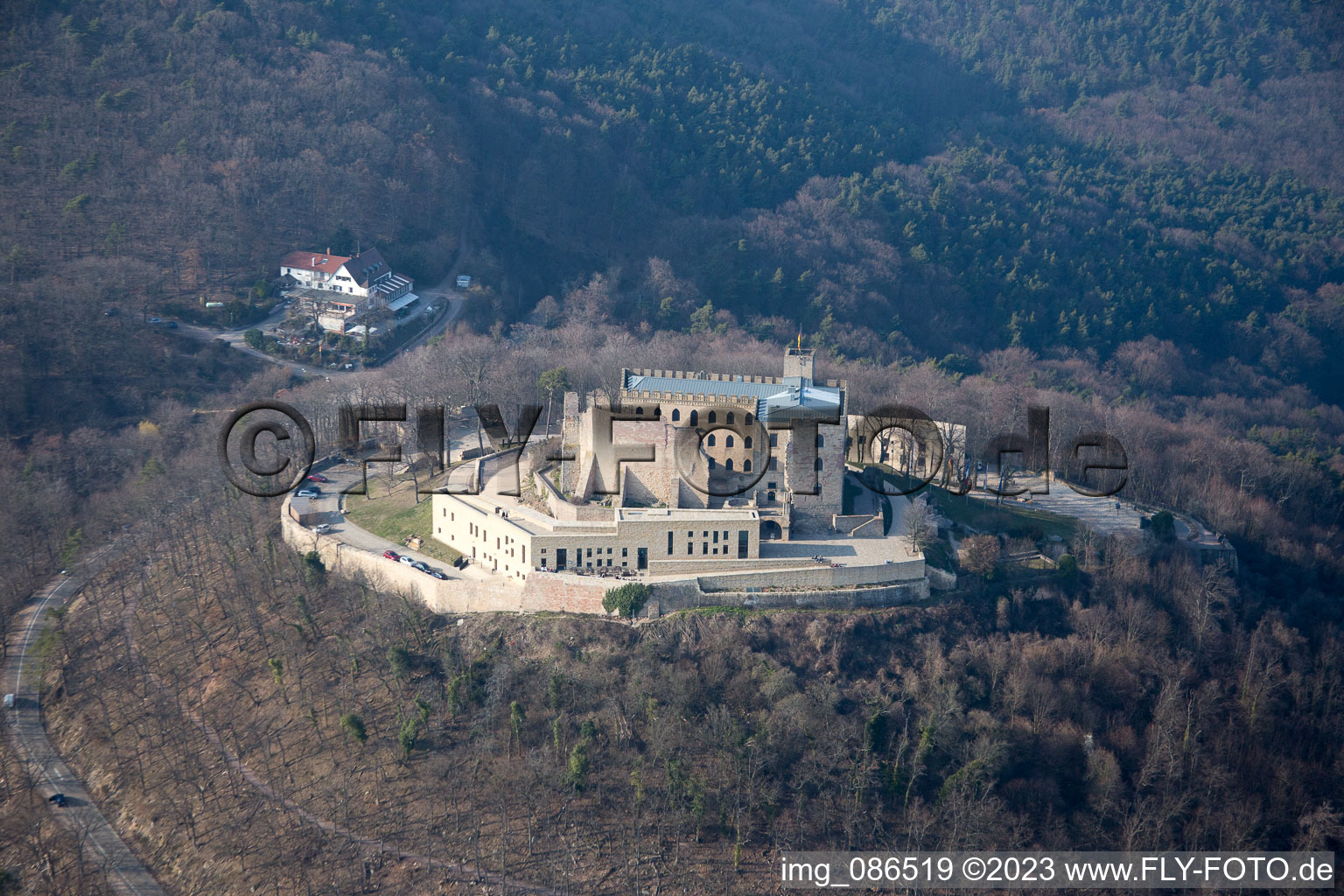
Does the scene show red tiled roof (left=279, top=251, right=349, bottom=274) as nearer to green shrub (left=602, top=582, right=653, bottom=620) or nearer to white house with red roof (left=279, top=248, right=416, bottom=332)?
white house with red roof (left=279, top=248, right=416, bottom=332)

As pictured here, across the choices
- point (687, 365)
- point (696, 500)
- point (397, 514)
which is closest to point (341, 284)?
point (687, 365)

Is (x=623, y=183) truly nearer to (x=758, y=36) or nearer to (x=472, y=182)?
(x=472, y=182)

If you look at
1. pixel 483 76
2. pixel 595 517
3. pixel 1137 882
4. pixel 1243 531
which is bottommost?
pixel 1137 882

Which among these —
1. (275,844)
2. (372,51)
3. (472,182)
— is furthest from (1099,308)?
(275,844)

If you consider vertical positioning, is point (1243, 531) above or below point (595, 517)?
below

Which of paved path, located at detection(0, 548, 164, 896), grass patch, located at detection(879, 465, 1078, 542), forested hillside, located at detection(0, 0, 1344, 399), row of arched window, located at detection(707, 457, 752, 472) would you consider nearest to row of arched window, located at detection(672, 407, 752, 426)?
row of arched window, located at detection(707, 457, 752, 472)

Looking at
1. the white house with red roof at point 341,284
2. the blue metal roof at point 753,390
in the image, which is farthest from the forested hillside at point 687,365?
the blue metal roof at point 753,390
